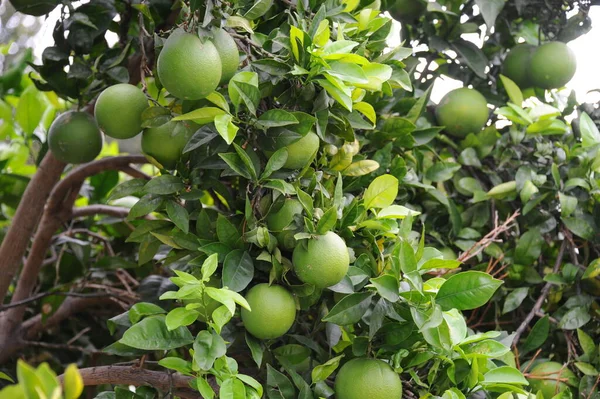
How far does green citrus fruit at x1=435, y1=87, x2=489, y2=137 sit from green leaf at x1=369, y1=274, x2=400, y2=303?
0.70 metres

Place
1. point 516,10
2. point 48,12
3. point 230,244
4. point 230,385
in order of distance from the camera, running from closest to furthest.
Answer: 1. point 230,385
2. point 230,244
3. point 48,12
4. point 516,10

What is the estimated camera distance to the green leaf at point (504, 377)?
1.00 m

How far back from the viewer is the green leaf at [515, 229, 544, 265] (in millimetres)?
1411

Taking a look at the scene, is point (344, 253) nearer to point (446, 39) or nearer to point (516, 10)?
point (446, 39)

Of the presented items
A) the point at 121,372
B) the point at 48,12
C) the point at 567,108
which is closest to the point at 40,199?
the point at 48,12

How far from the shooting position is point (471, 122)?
1.53 m

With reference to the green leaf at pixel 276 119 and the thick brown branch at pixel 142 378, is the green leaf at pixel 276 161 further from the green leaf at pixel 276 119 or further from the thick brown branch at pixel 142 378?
the thick brown branch at pixel 142 378

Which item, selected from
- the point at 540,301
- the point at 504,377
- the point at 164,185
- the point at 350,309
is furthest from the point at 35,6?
the point at 540,301

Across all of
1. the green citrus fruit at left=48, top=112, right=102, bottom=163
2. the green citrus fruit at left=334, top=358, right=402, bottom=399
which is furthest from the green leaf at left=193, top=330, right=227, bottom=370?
the green citrus fruit at left=48, top=112, right=102, bottom=163

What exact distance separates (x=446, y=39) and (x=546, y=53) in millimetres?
239

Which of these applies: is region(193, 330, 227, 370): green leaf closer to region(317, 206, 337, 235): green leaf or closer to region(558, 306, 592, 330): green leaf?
region(317, 206, 337, 235): green leaf

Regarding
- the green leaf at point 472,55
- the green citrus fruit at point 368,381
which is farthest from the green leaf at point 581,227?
the green citrus fruit at point 368,381

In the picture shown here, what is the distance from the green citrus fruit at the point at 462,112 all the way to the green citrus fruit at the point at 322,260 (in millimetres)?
719

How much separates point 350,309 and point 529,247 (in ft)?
2.08
